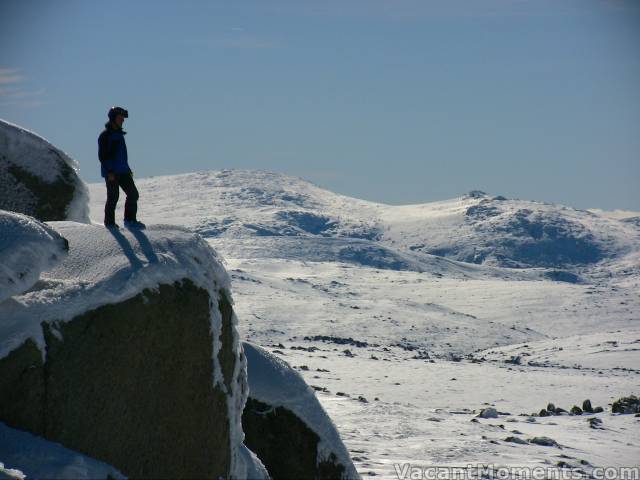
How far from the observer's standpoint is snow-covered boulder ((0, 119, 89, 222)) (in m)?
9.56

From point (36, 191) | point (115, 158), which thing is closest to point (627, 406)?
point (36, 191)

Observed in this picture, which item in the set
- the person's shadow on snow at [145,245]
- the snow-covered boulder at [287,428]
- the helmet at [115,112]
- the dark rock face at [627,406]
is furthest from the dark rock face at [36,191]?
the dark rock face at [627,406]

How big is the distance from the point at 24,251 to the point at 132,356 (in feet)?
Result: 3.65

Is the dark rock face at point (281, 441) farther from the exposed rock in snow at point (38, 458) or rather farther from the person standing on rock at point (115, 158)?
the exposed rock in snow at point (38, 458)

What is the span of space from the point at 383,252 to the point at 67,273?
157085 millimetres

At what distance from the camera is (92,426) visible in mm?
6484

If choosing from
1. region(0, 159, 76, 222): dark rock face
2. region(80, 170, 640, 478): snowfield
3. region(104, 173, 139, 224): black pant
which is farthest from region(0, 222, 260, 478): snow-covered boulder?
region(80, 170, 640, 478): snowfield

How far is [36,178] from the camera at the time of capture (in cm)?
978

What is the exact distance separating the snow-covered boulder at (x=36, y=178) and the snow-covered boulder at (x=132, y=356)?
7.31 feet

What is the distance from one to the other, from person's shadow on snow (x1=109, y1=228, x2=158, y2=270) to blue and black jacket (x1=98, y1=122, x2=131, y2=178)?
102 centimetres

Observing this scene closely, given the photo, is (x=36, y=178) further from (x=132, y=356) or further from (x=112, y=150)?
(x=132, y=356)

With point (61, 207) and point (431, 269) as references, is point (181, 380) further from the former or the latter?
point (431, 269)

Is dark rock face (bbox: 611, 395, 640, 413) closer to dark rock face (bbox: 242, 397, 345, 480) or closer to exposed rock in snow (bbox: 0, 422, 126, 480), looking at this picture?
dark rock face (bbox: 242, 397, 345, 480)

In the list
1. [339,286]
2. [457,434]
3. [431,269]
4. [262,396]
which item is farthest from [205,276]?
[431,269]
